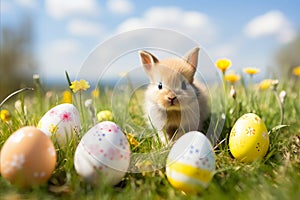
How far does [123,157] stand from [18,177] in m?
0.47

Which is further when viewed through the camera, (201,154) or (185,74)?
(185,74)

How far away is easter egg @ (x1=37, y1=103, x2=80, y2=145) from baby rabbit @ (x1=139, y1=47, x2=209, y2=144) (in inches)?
19.4

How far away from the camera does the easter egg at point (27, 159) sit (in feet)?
5.06

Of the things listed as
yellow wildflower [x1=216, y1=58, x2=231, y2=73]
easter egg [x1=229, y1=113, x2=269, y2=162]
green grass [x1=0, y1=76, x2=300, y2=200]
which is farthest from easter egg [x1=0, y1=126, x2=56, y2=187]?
yellow wildflower [x1=216, y1=58, x2=231, y2=73]

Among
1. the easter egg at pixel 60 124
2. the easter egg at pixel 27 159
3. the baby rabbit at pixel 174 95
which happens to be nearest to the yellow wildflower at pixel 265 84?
the baby rabbit at pixel 174 95

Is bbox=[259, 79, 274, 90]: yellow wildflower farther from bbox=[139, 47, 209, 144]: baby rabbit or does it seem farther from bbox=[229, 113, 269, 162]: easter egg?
bbox=[229, 113, 269, 162]: easter egg

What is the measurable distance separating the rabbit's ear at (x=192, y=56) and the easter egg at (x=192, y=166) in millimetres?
699

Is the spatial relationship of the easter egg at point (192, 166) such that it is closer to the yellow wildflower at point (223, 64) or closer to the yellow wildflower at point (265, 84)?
the yellow wildflower at point (223, 64)

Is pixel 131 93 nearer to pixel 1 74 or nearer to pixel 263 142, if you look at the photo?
pixel 263 142

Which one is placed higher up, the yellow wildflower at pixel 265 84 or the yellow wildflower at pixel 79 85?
the yellow wildflower at pixel 79 85

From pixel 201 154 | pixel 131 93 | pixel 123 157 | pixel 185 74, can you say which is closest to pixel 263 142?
pixel 201 154

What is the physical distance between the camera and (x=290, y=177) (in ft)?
5.44

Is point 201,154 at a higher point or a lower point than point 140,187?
higher

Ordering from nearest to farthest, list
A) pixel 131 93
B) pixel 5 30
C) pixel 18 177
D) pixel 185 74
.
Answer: pixel 18 177, pixel 185 74, pixel 131 93, pixel 5 30
